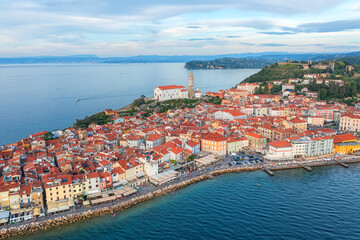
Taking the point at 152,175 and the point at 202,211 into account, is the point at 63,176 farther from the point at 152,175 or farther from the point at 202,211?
the point at 202,211

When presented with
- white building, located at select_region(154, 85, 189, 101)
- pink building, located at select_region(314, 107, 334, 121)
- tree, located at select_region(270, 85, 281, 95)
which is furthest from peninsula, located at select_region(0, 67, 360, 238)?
tree, located at select_region(270, 85, 281, 95)

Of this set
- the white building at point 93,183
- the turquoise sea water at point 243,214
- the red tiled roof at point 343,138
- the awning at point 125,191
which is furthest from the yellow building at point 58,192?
the red tiled roof at point 343,138

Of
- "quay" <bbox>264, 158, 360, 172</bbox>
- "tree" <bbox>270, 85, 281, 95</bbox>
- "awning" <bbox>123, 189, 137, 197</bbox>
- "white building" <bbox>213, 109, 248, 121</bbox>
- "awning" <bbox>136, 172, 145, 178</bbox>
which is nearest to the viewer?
"awning" <bbox>123, 189, 137, 197</bbox>

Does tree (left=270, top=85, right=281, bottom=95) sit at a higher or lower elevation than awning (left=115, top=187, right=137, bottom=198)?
higher

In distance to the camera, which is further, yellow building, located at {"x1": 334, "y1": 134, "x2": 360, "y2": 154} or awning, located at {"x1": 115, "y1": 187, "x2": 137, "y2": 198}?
yellow building, located at {"x1": 334, "y1": 134, "x2": 360, "y2": 154}

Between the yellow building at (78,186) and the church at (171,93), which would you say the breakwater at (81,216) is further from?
the church at (171,93)

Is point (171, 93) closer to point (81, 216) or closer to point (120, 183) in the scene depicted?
point (120, 183)

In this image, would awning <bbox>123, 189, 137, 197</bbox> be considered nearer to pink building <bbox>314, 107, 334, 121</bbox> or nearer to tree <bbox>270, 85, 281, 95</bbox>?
pink building <bbox>314, 107, 334, 121</bbox>
